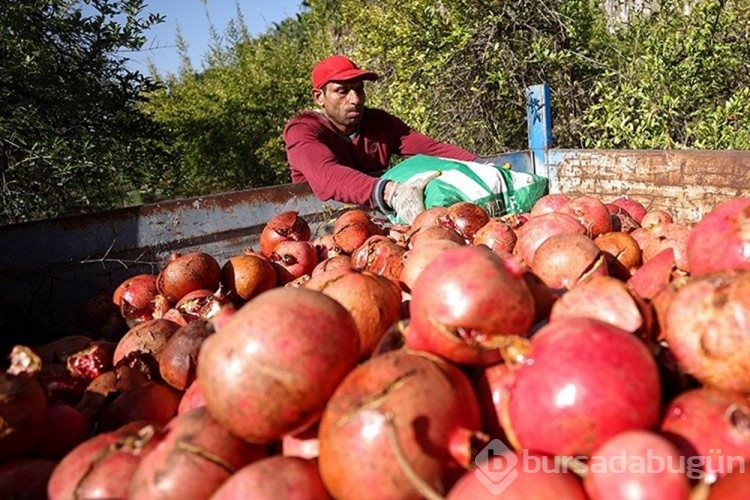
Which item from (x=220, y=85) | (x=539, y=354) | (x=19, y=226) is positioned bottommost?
(x=539, y=354)

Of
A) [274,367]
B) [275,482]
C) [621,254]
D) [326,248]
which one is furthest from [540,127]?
[275,482]

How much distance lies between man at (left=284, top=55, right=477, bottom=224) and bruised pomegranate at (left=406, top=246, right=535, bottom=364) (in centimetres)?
249

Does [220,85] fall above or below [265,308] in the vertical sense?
above

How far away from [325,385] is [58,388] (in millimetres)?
1245

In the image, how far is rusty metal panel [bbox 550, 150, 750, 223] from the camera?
11.6ft

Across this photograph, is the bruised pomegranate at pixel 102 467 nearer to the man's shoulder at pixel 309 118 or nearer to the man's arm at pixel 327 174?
the man's arm at pixel 327 174

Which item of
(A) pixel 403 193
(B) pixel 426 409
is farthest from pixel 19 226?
(B) pixel 426 409

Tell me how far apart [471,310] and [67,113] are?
5.73 metres

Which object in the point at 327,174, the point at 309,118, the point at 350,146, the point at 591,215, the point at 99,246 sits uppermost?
the point at 309,118

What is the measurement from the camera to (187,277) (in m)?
2.92

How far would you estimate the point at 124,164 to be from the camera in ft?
20.2

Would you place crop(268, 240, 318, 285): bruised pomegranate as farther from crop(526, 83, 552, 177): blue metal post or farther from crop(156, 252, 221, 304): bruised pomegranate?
crop(526, 83, 552, 177): blue metal post

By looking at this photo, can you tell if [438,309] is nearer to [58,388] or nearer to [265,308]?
[265,308]

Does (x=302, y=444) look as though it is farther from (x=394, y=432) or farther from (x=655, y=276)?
(x=655, y=276)
